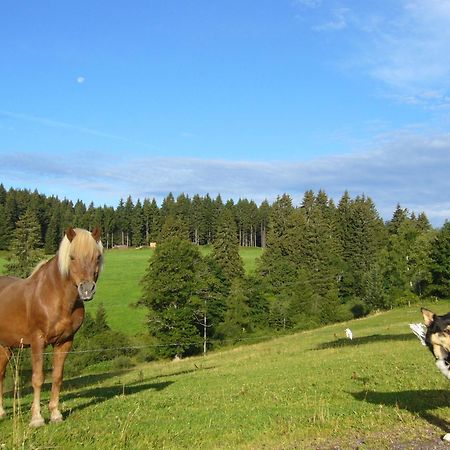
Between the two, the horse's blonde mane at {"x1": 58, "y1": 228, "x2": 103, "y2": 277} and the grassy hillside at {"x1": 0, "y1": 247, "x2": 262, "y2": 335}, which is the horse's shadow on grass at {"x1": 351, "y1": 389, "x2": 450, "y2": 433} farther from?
the grassy hillside at {"x1": 0, "y1": 247, "x2": 262, "y2": 335}

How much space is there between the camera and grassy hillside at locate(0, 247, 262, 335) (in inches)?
2776

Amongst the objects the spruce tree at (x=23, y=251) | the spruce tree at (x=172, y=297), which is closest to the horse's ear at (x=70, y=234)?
the spruce tree at (x=23, y=251)

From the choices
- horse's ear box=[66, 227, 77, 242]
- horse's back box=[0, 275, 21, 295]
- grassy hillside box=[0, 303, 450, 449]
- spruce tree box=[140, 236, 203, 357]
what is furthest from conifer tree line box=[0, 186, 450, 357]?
horse's ear box=[66, 227, 77, 242]

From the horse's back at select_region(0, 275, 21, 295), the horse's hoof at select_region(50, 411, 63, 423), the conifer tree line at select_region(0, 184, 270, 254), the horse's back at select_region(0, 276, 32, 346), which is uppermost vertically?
the conifer tree line at select_region(0, 184, 270, 254)

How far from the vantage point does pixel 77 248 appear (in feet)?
26.9

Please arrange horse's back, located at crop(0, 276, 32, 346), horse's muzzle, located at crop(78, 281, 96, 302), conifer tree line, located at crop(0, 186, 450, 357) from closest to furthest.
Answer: horse's muzzle, located at crop(78, 281, 96, 302) < horse's back, located at crop(0, 276, 32, 346) < conifer tree line, located at crop(0, 186, 450, 357)

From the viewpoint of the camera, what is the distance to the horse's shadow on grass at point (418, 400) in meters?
8.10

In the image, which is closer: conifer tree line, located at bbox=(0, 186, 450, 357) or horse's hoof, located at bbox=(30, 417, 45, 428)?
horse's hoof, located at bbox=(30, 417, 45, 428)

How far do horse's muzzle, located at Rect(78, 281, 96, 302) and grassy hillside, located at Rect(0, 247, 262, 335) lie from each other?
53.1 meters

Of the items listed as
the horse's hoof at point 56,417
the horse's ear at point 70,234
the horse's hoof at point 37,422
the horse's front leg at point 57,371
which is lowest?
the horse's hoof at point 56,417

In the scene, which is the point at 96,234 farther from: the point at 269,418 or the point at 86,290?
the point at 269,418

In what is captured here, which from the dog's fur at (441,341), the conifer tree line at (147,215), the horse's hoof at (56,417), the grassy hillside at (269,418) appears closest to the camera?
the dog's fur at (441,341)

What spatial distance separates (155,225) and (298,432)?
14654cm

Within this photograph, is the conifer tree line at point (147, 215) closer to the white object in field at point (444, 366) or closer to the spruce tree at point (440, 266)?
the spruce tree at point (440, 266)
